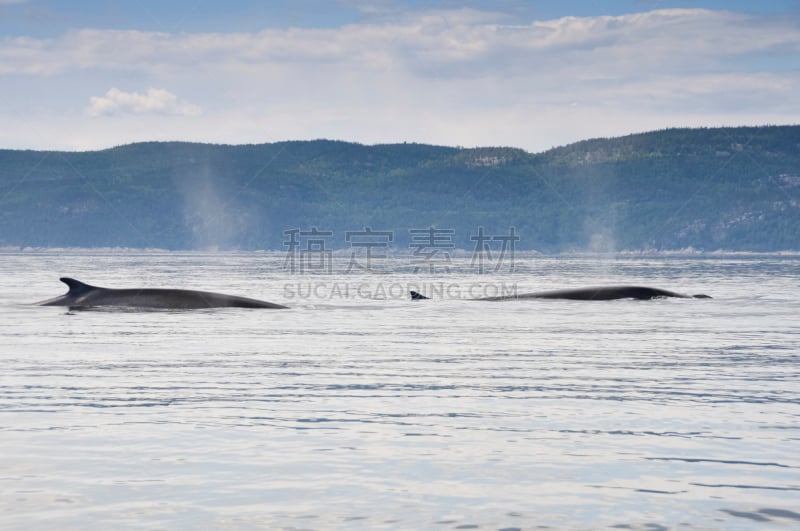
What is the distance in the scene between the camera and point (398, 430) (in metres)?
13.3

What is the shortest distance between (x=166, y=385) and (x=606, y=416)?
651 cm

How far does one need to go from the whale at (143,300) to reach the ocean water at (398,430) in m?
7.92

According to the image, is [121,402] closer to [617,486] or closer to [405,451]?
[405,451]

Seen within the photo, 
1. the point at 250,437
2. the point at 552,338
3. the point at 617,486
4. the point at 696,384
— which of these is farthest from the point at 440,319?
the point at 617,486

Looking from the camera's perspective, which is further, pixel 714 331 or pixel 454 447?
pixel 714 331

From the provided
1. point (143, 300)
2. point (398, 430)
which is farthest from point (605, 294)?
point (398, 430)

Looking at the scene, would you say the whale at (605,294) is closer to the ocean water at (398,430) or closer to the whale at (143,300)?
the whale at (143,300)

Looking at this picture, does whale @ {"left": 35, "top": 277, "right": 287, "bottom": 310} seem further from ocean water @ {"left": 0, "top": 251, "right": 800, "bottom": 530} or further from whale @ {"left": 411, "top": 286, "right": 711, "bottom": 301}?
ocean water @ {"left": 0, "top": 251, "right": 800, "bottom": 530}

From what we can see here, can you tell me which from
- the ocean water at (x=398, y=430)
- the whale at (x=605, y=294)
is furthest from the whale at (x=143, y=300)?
the ocean water at (x=398, y=430)

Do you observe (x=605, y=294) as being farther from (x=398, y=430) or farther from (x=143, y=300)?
(x=398, y=430)

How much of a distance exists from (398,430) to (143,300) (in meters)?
23.4

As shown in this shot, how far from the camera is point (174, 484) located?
10.5m

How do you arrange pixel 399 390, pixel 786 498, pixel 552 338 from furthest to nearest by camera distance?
pixel 552 338 → pixel 399 390 → pixel 786 498

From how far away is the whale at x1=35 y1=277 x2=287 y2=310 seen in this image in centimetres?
3522
